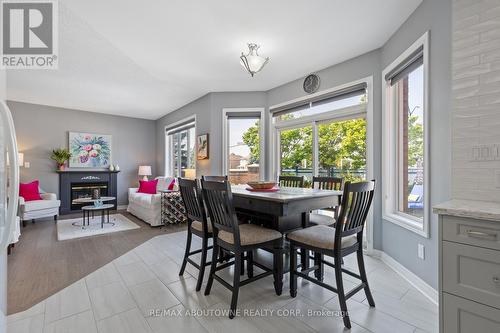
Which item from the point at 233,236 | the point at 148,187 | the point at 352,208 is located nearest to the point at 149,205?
the point at 148,187

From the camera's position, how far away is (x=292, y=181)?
329cm

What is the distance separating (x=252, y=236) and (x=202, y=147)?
10.9ft

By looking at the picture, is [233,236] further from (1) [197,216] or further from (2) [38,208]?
(2) [38,208]

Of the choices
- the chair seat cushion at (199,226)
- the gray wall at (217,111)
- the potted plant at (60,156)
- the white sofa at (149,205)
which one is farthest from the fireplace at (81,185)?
the chair seat cushion at (199,226)

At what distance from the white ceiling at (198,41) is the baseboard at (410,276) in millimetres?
2570

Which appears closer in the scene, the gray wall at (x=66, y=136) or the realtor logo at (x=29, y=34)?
the realtor logo at (x=29, y=34)

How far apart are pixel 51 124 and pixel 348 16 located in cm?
665

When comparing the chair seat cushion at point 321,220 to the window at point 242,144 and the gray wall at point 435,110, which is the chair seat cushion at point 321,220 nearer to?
the gray wall at point 435,110

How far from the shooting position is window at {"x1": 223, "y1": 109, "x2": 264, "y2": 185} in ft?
15.3

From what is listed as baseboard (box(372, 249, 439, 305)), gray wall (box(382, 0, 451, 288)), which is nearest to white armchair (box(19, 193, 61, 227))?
baseboard (box(372, 249, 439, 305))

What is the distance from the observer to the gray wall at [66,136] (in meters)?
5.35

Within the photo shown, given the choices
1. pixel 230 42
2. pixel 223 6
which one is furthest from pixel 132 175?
pixel 223 6

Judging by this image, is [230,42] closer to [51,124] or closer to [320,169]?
[320,169]

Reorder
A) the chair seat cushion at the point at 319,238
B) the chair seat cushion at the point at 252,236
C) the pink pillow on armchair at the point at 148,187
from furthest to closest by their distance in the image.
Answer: the pink pillow on armchair at the point at 148,187 → the chair seat cushion at the point at 252,236 → the chair seat cushion at the point at 319,238
